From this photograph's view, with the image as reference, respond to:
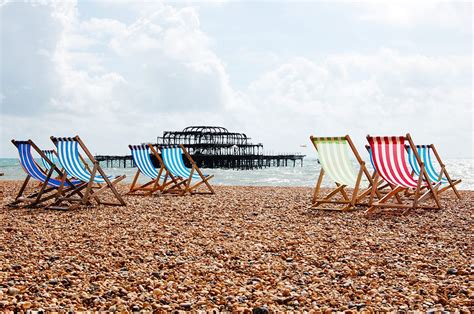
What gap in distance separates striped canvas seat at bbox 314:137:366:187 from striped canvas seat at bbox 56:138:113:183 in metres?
2.77

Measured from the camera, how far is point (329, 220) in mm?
5070

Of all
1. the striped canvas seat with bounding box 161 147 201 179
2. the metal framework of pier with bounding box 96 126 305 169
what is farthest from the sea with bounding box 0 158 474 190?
the striped canvas seat with bounding box 161 147 201 179

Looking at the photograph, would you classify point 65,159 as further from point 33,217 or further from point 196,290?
point 196,290

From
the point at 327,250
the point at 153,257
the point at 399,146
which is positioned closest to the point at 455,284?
the point at 327,250

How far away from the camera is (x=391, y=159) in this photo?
5754 millimetres

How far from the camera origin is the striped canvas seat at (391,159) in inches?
224

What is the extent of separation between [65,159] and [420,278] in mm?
4740

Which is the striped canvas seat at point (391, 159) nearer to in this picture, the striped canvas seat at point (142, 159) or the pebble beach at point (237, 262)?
the pebble beach at point (237, 262)

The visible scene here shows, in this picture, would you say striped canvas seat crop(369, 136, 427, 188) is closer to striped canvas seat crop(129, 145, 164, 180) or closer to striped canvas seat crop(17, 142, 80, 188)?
striped canvas seat crop(129, 145, 164, 180)

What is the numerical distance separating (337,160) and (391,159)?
0.62 m

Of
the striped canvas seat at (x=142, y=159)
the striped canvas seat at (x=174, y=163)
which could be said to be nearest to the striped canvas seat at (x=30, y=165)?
the striped canvas seat at (x=142, y=159)

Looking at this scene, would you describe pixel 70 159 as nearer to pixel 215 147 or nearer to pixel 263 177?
pixel 263 177

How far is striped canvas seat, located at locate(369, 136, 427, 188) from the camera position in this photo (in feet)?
18.6

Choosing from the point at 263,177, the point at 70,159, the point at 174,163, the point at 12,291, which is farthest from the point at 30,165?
the point at 263,177
